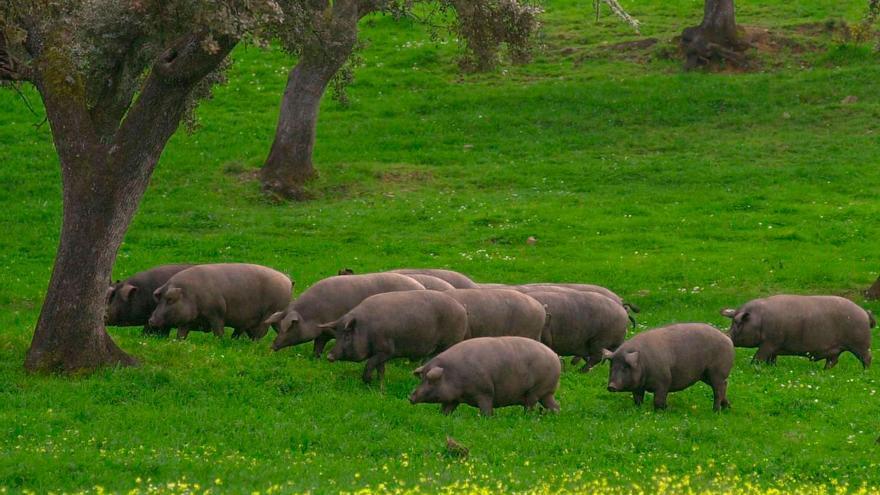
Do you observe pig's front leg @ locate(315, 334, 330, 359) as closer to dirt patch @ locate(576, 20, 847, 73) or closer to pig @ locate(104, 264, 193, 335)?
pig @ locate(104, 264, 193, 335)

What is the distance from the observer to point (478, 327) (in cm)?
1978

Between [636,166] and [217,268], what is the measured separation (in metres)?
19.0

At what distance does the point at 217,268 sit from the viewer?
71.3ft

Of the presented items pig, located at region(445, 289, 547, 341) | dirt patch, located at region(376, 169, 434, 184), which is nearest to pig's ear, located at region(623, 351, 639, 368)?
pig, located at region(445, 289, 547, 341)

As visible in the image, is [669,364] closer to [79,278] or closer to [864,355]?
[864,355]

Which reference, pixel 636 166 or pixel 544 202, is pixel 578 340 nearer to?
pixel 544 202

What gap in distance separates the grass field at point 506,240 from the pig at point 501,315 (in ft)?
3.21

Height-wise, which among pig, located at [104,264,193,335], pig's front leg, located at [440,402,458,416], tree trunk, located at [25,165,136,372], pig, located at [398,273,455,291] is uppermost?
tree trunk, located at [25,165,136,372]

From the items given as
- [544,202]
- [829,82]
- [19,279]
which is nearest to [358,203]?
[544,202]

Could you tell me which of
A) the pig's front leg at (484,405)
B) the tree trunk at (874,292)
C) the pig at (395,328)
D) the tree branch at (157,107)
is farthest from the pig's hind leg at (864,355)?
the tree branch at (157,107)

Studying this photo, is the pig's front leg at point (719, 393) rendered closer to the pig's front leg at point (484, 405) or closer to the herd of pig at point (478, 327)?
the herd of pig at point (478, 327)

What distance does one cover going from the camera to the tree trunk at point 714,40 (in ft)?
148

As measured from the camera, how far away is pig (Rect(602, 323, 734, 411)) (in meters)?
18.1

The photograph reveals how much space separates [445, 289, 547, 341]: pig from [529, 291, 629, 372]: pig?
90 cm
